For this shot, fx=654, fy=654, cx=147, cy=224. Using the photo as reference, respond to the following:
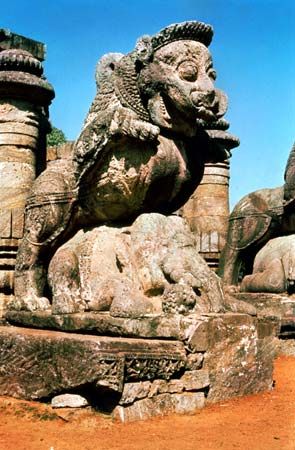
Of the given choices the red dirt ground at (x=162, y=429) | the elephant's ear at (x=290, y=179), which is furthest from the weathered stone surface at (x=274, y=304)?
the red dirt ground at (x=162, y=429)

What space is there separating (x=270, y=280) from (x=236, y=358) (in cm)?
318

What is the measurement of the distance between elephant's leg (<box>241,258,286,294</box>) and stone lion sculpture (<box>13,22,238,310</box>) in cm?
245

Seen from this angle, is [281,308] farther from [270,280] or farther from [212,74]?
[212,74]

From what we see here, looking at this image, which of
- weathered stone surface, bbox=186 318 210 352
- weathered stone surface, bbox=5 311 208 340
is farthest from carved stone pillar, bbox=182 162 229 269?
weathered stone surface, bbox=186 318 210 352

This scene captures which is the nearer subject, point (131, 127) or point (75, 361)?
point (75, 361)

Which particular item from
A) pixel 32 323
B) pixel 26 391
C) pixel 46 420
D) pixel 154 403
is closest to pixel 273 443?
pixel 154 403

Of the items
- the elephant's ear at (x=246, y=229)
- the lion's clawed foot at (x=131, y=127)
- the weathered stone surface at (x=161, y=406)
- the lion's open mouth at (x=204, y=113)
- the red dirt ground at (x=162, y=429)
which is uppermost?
the lion's open mouth at (x=204, y=113)

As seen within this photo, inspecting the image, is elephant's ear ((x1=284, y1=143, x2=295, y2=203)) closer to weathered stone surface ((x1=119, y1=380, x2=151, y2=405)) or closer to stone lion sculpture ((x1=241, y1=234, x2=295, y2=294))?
stone lion sculpture ((x1=241, y1=234, x2=295, y2=294))

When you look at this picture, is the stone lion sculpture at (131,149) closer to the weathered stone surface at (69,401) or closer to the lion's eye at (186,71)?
the lion's eye at (186,71)

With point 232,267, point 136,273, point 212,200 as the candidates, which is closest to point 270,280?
point 232,267

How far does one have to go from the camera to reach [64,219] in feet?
19.7

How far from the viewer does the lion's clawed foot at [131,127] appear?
5398 millimetres

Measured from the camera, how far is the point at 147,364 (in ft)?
15.0

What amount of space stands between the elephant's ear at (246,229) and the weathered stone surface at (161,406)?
404 cm
